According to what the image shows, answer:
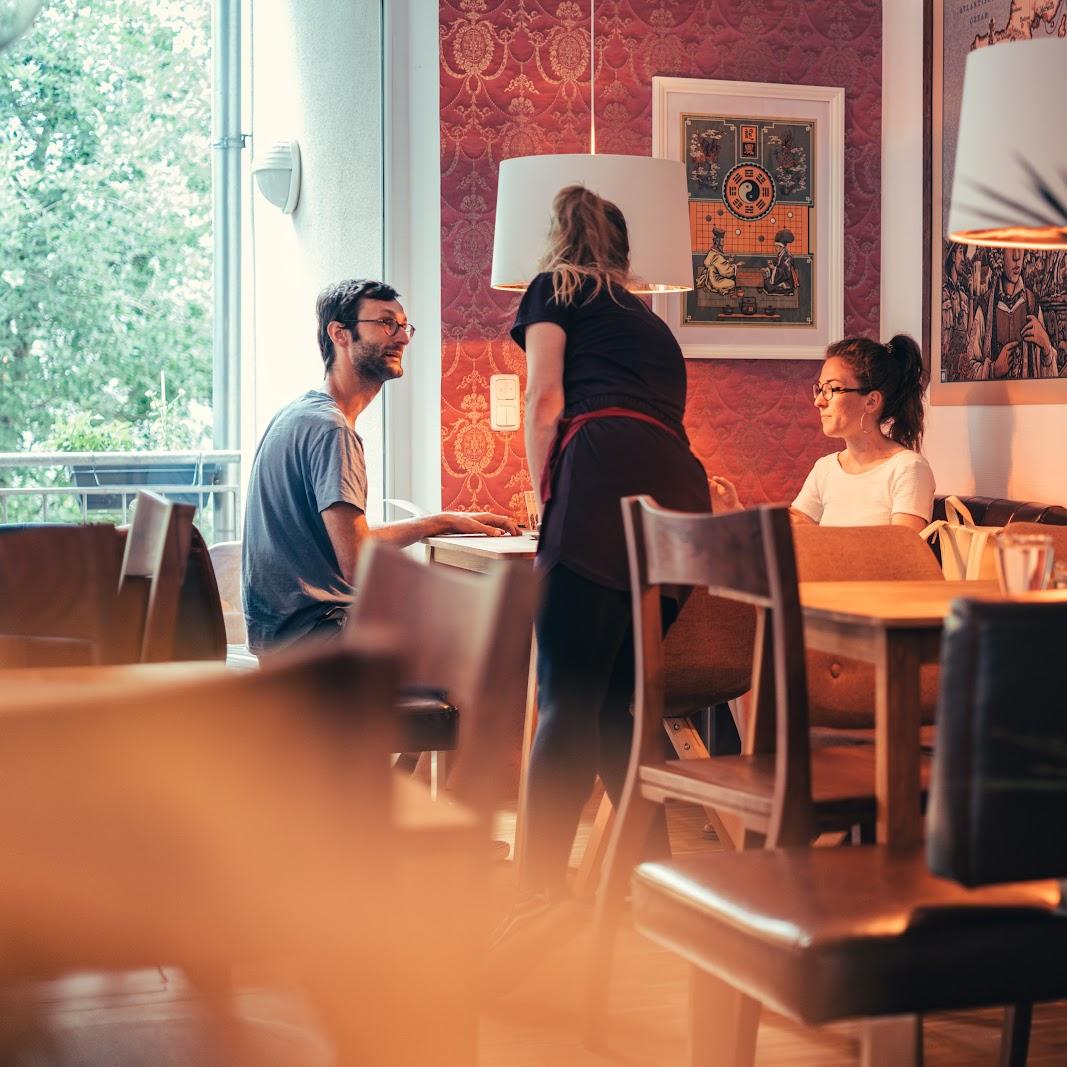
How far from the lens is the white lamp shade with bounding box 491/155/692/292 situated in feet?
12.7

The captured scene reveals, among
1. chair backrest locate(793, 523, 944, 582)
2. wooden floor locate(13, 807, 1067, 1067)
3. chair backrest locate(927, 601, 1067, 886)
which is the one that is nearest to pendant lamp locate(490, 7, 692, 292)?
chair backrest locate(793, 523, 944, 582)

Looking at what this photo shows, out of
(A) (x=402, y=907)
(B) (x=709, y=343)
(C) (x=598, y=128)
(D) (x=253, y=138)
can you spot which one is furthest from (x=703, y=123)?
(A) (x=402, y=907)

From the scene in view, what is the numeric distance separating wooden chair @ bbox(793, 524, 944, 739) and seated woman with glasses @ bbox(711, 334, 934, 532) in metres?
0.89

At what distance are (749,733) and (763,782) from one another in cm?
32

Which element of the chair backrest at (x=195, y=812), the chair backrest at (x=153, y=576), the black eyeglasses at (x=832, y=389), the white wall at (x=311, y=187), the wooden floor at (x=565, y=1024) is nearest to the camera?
the chair backrest at (x=195, y=812)

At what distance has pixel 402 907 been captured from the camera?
0.99m

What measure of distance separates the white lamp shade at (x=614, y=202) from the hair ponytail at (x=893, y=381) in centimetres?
48

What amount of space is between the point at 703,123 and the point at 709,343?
2.17 ft

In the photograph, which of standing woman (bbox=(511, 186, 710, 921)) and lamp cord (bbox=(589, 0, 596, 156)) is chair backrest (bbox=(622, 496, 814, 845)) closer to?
standing woman (bbox=(511, 186, 710, 921))

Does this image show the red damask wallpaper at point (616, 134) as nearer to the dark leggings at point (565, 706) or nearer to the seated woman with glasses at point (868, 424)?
the seated woman with glasses at point (868, 424)

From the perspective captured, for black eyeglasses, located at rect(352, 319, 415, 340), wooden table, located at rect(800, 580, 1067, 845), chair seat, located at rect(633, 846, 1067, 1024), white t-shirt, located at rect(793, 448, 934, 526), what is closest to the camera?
chair seat, located at rect(633, 846, 1067, 1024)

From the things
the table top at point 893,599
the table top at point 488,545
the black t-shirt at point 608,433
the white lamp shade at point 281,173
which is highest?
the white lamp shade at point 281,173

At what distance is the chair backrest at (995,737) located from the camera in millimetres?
1432

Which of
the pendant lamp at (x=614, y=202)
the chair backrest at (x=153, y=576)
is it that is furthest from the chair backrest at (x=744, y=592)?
the pendant lamp at (x=614, y=202)
